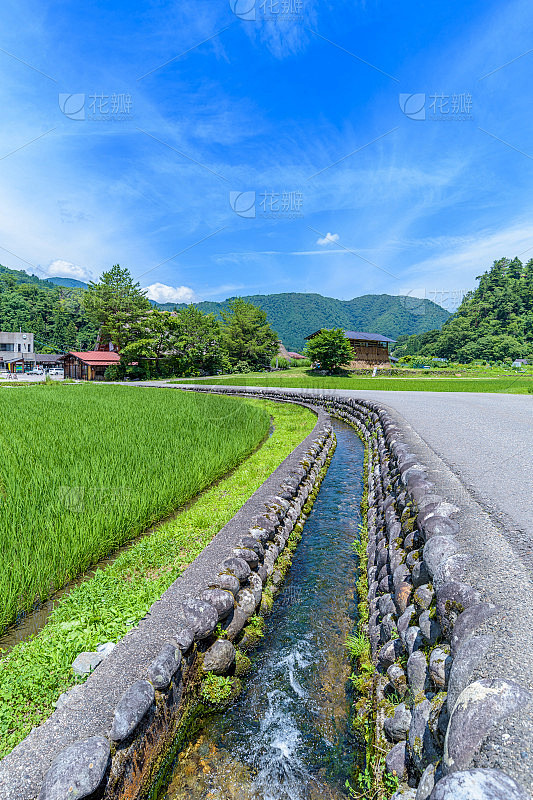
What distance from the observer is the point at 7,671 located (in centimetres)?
230

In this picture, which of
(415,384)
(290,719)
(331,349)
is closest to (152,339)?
(331,349)

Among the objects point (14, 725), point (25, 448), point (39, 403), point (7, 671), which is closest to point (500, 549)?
point (14, 725)

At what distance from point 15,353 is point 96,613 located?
53.5 m

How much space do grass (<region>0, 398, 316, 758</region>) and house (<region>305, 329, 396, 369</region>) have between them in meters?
40.9

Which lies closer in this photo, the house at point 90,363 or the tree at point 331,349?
the tree at point 331,349

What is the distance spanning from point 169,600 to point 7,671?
39.0 inches

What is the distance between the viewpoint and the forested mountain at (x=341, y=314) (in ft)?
298

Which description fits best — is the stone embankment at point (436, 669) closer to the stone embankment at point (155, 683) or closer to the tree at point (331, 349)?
the stone embankment at point (155, 683)

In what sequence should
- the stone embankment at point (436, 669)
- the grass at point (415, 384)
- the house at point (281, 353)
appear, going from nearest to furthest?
the stone embankment at point (436, 669) → the grass at point (415, 384) → the house at point (281, 353)

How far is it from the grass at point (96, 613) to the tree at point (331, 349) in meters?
33.2

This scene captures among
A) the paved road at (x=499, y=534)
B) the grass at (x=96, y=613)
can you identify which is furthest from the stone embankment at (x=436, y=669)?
the grass at (x=96, y=613)

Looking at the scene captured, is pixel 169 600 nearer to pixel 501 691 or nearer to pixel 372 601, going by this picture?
pixel 372 601

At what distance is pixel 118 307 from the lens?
3803 centimetres

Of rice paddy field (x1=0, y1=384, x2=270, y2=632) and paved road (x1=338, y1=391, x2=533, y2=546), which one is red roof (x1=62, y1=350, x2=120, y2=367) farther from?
paved road (x1=338, y1=391, x2=533, y2=546)
